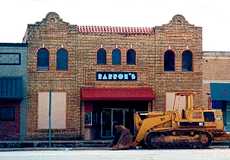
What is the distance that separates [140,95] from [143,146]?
6346 mm

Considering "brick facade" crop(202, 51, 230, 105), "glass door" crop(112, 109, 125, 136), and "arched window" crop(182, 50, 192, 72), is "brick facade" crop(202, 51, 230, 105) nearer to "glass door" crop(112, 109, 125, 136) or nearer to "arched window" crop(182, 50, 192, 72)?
"arched window" crop(182, 50, 192, 72)

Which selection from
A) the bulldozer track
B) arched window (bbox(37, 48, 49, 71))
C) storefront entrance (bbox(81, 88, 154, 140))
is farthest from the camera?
arched window (bbox(37, 48, 49, 71))

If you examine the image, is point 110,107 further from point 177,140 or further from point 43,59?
point 177,140

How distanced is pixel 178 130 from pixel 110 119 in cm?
842

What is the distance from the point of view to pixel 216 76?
46.3 metres

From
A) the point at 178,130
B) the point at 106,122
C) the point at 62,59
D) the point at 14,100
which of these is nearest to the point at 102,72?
the point at 62,59

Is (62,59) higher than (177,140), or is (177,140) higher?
(62,59)

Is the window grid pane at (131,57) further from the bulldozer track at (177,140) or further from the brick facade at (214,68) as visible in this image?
the bulldozer track at (177,140)

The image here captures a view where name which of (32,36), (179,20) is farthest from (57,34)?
(179,20)

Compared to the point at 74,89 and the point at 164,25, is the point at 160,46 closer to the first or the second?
the point at 164,25

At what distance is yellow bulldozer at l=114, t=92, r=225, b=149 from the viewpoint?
3800 centimetres

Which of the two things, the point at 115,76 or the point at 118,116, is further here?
the point at 118,116

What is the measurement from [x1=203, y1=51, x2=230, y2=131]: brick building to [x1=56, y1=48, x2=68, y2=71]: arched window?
1039 cm

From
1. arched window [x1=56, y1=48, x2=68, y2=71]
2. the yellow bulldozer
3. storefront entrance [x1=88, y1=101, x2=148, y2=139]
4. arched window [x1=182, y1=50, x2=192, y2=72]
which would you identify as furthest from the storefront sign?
the yellow bulldozer
